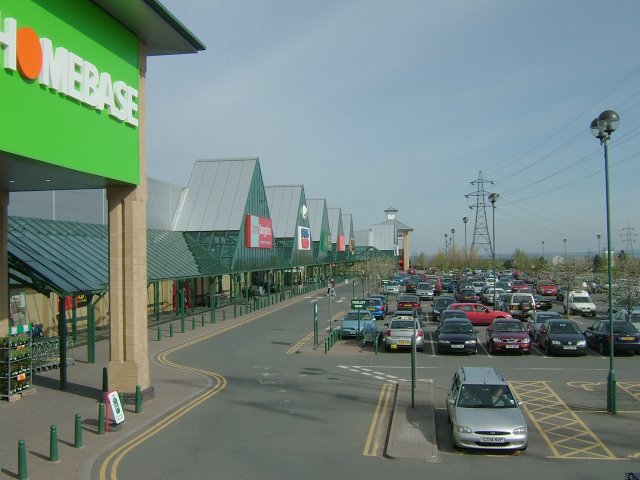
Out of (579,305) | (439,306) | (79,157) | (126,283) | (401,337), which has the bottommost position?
(579,305)

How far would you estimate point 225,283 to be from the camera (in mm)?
53844

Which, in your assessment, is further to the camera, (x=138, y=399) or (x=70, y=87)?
(x=138, y=399)

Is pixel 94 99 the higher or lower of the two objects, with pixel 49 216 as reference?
higher

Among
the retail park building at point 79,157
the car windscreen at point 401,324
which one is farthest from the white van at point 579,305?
the retail park building at point 79,157

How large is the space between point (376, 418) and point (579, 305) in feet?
99.9

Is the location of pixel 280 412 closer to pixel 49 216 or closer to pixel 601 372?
pixel 601 372

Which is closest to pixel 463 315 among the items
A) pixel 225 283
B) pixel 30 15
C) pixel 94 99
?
pixel 94 99

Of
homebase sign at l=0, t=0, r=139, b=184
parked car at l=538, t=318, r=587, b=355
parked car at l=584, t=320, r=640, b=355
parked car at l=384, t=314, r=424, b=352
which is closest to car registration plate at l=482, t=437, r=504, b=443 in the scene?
homebase sign at l=0, t=0, r=139, b=184

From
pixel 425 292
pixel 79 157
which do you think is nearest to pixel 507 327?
pixel 79 157

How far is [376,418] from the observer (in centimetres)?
1466

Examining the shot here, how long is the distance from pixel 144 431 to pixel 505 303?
3213cm

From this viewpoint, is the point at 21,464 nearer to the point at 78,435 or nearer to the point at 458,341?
the point at 78,435

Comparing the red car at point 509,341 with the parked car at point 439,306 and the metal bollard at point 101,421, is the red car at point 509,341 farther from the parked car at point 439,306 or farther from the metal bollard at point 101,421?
the metal bollard at point 101,421

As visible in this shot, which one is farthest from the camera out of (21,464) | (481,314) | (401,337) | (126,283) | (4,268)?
(481,314)
